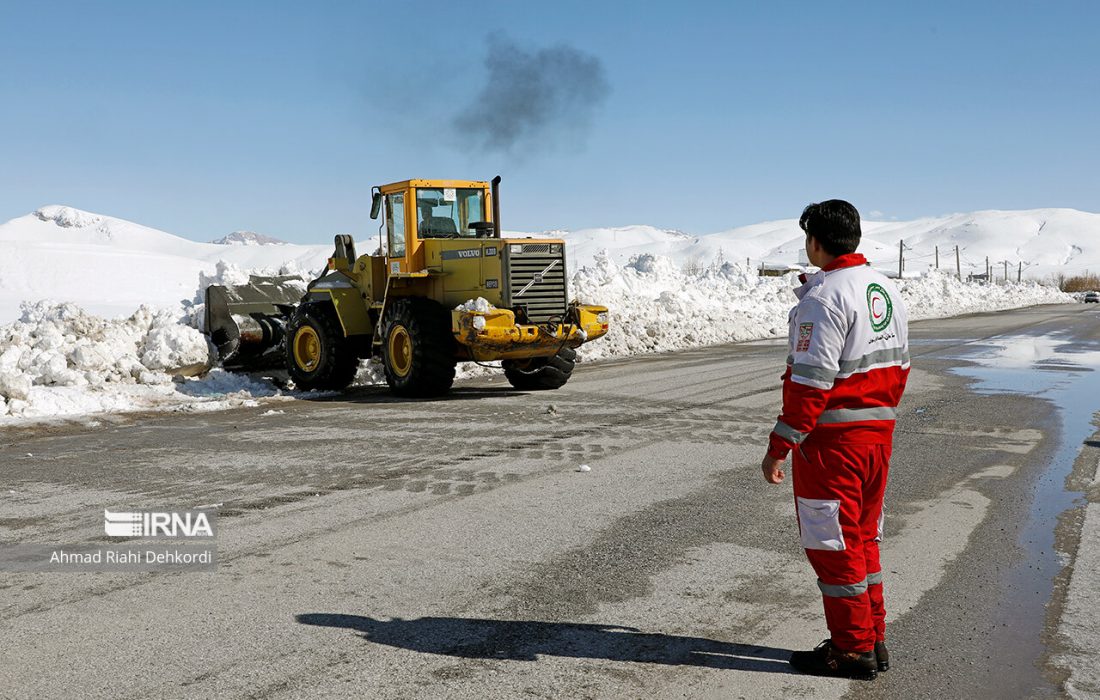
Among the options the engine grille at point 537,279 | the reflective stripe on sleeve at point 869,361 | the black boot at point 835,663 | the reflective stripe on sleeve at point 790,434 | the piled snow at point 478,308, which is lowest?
the black boot at point 835,663

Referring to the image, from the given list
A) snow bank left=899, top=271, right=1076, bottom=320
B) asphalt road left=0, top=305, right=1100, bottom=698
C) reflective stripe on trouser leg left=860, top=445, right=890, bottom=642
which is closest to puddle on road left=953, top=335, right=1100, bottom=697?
asphalt road left=0, top=305, right=1100, bottom=698

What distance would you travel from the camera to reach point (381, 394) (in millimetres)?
13859

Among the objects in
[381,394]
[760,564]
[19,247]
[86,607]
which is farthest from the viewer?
[19,247]

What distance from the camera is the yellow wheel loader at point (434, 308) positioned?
42.5ft

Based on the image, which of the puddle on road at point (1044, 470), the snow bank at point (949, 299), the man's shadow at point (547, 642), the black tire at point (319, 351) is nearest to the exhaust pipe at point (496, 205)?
the black tire at point (319, 351)

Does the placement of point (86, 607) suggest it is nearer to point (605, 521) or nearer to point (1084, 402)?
point (605, 521)

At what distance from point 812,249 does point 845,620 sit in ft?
4.70

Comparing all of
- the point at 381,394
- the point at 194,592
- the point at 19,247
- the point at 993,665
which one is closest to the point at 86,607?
the point at 194,592

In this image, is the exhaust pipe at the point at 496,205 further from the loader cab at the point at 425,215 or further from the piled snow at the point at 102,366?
the piled snow at the point at 102,366

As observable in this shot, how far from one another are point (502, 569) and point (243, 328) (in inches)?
430

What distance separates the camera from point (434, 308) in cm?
1336

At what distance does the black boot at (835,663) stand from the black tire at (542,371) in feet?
31.9

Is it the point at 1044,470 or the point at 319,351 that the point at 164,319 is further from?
the point at 1044,470

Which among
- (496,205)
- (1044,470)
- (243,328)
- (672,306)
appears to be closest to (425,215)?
(496,205)
